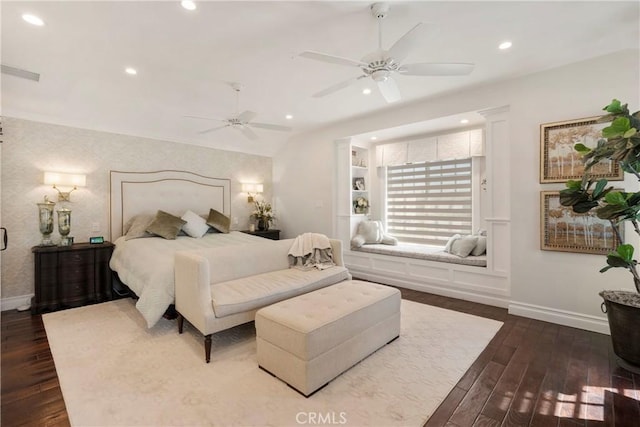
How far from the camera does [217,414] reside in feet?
5.78

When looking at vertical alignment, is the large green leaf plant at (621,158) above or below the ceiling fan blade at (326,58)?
below

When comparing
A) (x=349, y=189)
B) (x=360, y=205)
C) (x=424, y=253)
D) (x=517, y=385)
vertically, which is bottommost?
(x=517, y=385)

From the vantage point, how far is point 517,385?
2.06 meters

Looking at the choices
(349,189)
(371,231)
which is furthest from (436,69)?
(371,231)

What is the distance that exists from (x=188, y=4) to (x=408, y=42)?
1616 mm

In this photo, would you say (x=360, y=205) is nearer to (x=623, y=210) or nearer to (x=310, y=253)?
(x=310, y=253)

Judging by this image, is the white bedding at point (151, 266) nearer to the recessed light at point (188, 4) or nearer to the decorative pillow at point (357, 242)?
the decorative pillow at point (357, 242)

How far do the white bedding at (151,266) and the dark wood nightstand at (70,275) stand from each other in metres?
0.18

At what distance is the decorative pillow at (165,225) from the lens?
4.28 metres

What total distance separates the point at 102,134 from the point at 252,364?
4164 millimetres

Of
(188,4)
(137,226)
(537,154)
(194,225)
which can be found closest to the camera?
(188,4)

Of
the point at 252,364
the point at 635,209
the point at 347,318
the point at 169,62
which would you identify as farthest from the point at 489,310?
the point at 169,62

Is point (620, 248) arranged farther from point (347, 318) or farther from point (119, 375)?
point (119, 375)

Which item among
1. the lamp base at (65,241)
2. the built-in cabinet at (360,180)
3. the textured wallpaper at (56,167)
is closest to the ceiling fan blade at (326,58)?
the built-in cabinet at (360,180)
